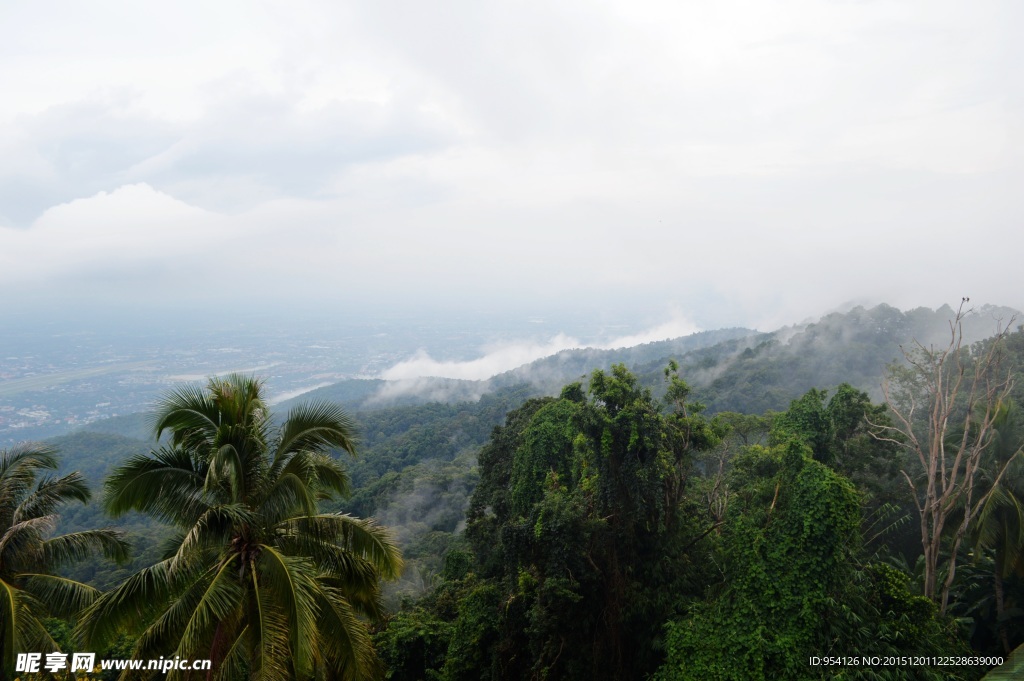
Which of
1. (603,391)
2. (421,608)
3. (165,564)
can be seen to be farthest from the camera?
(421,608)

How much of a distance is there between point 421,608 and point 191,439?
11.2 metres

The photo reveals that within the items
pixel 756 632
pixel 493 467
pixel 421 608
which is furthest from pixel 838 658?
pixel 493 467

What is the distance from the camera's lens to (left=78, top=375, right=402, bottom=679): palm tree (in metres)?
5.51

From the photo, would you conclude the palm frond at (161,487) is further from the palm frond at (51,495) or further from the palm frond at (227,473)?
the palm frond at (51,495)

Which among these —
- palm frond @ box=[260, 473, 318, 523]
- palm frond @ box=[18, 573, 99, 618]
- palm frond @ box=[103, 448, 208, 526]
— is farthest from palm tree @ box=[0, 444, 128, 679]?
palm frond @ box=[260, 473, 318, 523]

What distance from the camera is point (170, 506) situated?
627cm

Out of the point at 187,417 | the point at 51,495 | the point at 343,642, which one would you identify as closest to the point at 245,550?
the point at 343,642

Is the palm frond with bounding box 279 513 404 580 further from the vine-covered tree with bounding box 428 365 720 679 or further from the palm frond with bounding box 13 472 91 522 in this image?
the palm frond with bounding box 13 472 91 522

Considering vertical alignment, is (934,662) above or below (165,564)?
below

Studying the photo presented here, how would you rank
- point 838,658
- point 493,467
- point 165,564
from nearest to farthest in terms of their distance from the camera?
point 165,564 < point 838,658 < point 493,467

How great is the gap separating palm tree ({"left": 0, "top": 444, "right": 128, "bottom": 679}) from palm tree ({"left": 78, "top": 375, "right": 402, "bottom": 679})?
2705 mm

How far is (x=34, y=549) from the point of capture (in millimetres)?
8211

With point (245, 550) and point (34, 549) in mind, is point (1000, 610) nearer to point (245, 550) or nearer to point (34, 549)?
point (245, 550)

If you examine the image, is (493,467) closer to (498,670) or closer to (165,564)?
(498,670)
